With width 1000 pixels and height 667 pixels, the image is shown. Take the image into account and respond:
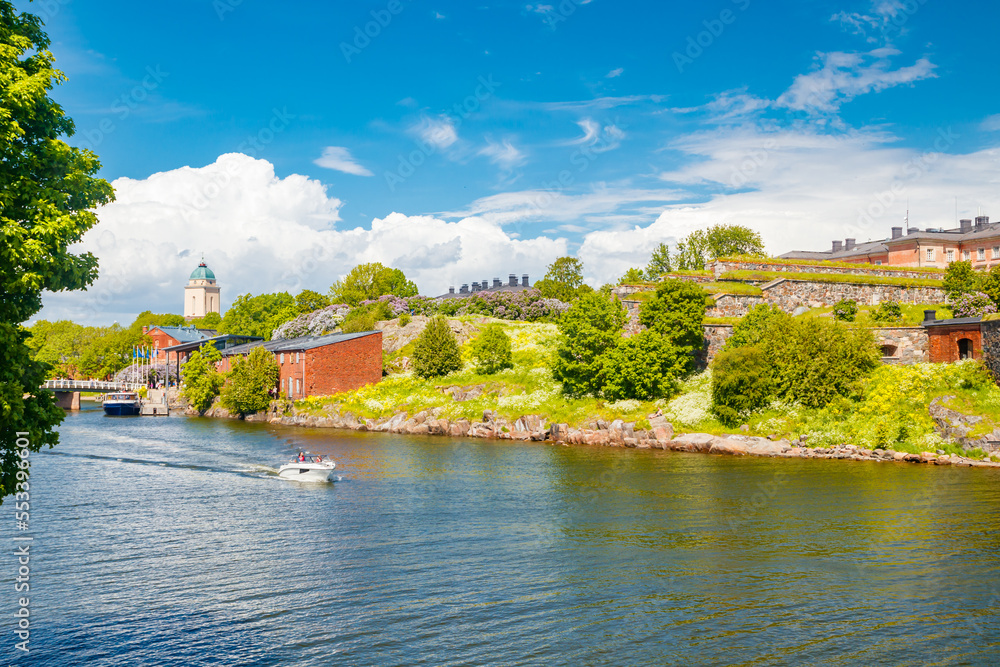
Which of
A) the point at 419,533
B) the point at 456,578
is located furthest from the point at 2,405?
the point at 419,533

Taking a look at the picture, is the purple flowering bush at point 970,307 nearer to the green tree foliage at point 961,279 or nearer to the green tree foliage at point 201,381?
the green tree foliage at point 961,279

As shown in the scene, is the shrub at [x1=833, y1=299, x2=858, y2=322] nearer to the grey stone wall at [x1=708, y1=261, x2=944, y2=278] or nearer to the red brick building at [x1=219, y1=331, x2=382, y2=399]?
the grey stone wall at [x1=708, y1=261, x2=944, y2=278]

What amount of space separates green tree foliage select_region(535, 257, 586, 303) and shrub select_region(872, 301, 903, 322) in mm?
51908

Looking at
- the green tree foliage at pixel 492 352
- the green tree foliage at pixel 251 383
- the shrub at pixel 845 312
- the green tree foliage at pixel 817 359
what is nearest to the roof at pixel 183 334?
the green tree foliage at pixel 251 383

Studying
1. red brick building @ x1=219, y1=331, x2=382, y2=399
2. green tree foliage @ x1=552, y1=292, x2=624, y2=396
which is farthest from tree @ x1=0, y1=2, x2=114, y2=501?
red brick building @ x1=219, y1=331, x2=382, y2=399

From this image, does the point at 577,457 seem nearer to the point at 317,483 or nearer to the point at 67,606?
the point at 317,483

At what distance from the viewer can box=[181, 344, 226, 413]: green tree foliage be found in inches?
3255

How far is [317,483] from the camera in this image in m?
35.8

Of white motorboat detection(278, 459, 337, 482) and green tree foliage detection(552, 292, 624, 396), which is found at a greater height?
green tree foliage detection(552, 292, 624, 396)

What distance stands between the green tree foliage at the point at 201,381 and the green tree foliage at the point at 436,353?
88.4ft

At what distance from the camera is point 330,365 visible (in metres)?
72.6

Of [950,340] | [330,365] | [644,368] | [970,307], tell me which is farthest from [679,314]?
[330,365]

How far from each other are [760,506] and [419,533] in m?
14.2

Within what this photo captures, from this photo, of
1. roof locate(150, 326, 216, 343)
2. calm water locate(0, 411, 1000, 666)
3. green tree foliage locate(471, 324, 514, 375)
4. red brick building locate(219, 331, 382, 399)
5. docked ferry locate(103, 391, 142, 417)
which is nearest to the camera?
calm water locate(0, 411, 1000, 666)
